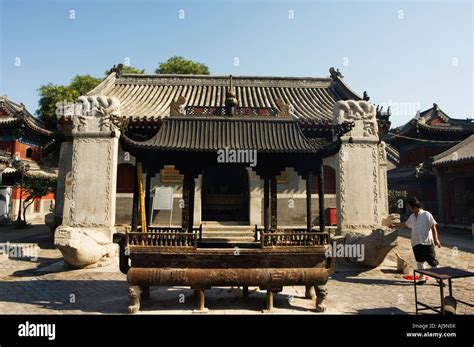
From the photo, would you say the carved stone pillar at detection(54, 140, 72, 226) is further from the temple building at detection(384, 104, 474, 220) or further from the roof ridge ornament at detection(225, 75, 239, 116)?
the temple building at detection(384, 104, 474, 220)

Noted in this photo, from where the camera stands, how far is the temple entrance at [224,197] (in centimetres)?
1436

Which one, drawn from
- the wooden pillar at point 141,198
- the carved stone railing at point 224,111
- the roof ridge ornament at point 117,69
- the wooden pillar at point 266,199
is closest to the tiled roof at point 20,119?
the roof ridge ornament at point 117,69

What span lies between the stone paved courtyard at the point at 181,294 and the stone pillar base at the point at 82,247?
0.32 m

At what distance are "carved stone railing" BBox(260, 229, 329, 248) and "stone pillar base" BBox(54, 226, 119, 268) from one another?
242 inches

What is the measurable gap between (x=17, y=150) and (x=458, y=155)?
33351 millimetres

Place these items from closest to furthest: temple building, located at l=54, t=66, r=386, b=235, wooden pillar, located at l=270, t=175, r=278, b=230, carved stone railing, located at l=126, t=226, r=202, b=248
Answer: carved stone railing, located at l=126, t=226, r=202, b=248 < wooden pillar, located at l=270, t=175, r=278, b=230 < temple building, located at l=54, t=66, r=386, b=235

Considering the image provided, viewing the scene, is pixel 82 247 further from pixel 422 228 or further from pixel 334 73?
pixel 334 73

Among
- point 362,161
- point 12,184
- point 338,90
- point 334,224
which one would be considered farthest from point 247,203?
point 12,184

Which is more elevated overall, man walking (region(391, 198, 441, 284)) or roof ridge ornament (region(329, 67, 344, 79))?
roof ridge ornament (region(329, 67, 344, 79))

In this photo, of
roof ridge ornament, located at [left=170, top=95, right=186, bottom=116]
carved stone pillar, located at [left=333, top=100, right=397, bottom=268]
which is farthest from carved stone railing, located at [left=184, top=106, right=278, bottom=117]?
carved stone pillar, located at [left=333, top=100, right=397, bottom=268]

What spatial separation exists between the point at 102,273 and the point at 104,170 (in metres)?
4.69

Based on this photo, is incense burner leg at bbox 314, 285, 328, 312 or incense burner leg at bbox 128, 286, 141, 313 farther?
incense burner leg at bbox 314, 285, 328, 312

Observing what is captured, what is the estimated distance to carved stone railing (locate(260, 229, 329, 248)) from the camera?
6016 mm

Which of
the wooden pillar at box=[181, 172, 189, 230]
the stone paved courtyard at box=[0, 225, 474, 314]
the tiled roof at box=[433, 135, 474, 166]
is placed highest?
the tiled roof at box=[433, 135, 474, 166]
